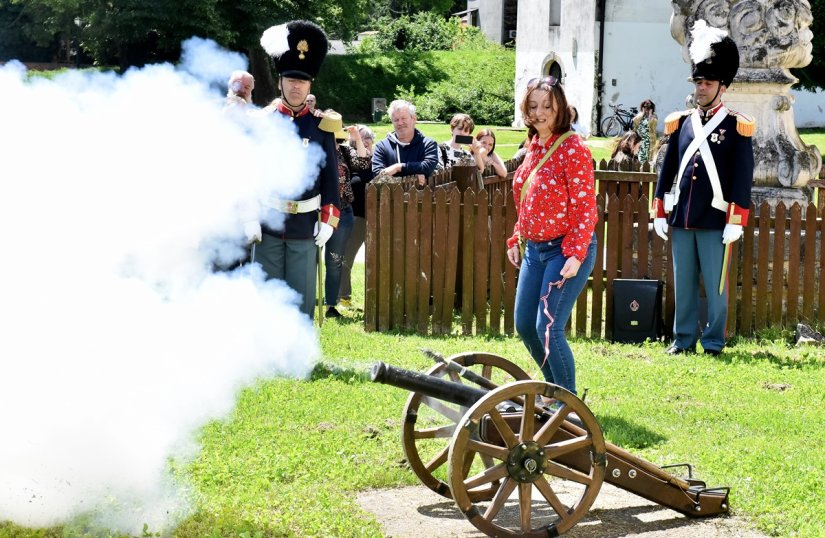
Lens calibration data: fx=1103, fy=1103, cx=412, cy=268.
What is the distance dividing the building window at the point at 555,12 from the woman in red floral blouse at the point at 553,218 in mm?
32375

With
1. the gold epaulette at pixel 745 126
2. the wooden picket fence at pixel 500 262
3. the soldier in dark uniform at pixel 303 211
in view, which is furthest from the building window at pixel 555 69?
the soldier in dark uniform at pixel 303 211

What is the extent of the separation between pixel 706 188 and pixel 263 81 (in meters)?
32.4

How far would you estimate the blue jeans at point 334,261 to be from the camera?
10.9 metres

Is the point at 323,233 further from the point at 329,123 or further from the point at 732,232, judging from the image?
the point at 732,232

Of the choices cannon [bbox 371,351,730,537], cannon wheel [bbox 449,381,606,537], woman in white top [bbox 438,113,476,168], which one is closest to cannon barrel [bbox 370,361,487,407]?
cannon [bbox 371,351,730,537]

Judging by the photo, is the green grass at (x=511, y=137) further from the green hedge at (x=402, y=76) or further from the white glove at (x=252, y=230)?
the white glove at (x=252, y=230)

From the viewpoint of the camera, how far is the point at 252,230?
7656mm

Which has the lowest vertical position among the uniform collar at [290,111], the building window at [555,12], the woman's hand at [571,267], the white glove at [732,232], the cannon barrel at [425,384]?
the cannon barrel at [425,384]

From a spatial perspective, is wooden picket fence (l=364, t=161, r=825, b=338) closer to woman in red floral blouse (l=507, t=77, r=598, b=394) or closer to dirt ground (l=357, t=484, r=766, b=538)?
woman in red floral blouse (l=507, t=77, r=598, b=394)

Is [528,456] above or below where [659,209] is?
below

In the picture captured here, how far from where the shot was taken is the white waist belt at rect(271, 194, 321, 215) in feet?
25.6

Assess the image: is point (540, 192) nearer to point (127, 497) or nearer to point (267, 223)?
point (267, 223)

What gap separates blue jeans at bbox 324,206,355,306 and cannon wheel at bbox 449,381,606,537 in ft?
18.7

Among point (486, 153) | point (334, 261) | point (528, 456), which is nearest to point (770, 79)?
point (486, 153)
